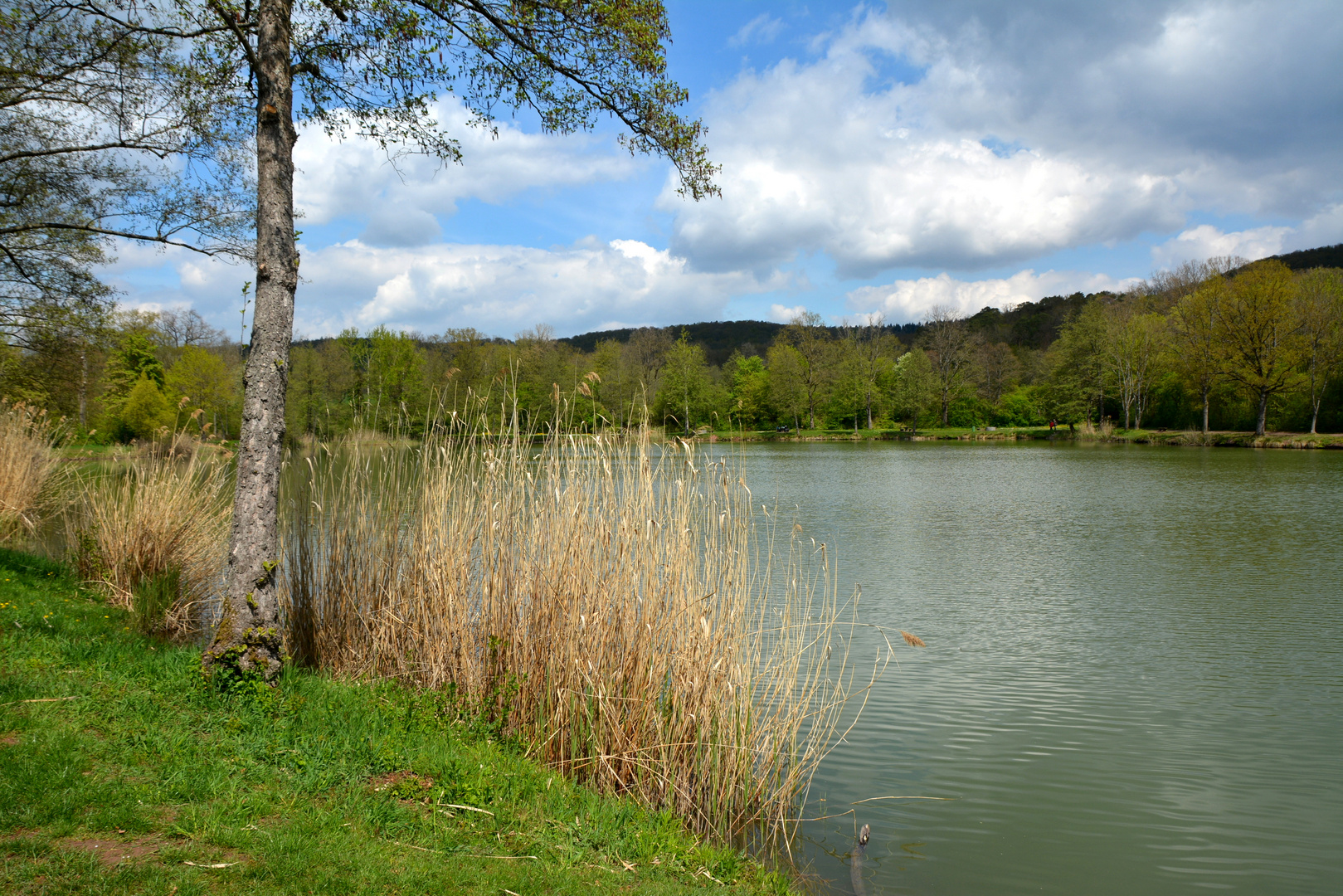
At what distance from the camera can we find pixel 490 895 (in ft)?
9.73

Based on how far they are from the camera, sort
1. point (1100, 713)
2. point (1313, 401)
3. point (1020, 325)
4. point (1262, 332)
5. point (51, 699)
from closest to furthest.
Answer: point (51, 699)
point (1100, 713)
point (1313, 401)
point (1262, 332)
point (1020, 325)

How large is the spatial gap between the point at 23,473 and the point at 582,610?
34.8ft

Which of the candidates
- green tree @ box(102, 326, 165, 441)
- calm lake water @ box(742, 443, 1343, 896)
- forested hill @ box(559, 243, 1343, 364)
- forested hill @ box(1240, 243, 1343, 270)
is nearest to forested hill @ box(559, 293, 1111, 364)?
forested hill @ box(559, 243, 1343, 364)

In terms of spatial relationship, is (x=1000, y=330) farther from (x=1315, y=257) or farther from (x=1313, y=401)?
(x=1313, y=401)

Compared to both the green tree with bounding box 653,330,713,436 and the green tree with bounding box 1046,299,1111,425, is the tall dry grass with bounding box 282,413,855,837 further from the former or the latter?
the green tree with bounding box 1046,299,1111,425

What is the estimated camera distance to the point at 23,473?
420 inches

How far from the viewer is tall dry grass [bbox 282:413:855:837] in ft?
14.2

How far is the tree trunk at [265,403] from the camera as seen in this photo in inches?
181

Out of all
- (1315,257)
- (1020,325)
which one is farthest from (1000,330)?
(1315,257)

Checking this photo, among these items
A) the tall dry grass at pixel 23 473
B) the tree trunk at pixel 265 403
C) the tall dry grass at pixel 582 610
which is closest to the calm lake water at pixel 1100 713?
the tall dry grass at pixel 582 610

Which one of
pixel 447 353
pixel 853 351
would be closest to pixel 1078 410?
pixel 853 351

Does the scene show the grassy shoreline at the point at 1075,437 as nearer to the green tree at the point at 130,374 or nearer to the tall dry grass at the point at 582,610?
the tall dry grass at the point at 582,610

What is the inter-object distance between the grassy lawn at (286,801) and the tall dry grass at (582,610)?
0.33 metres

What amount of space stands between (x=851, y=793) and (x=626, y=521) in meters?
2.50
